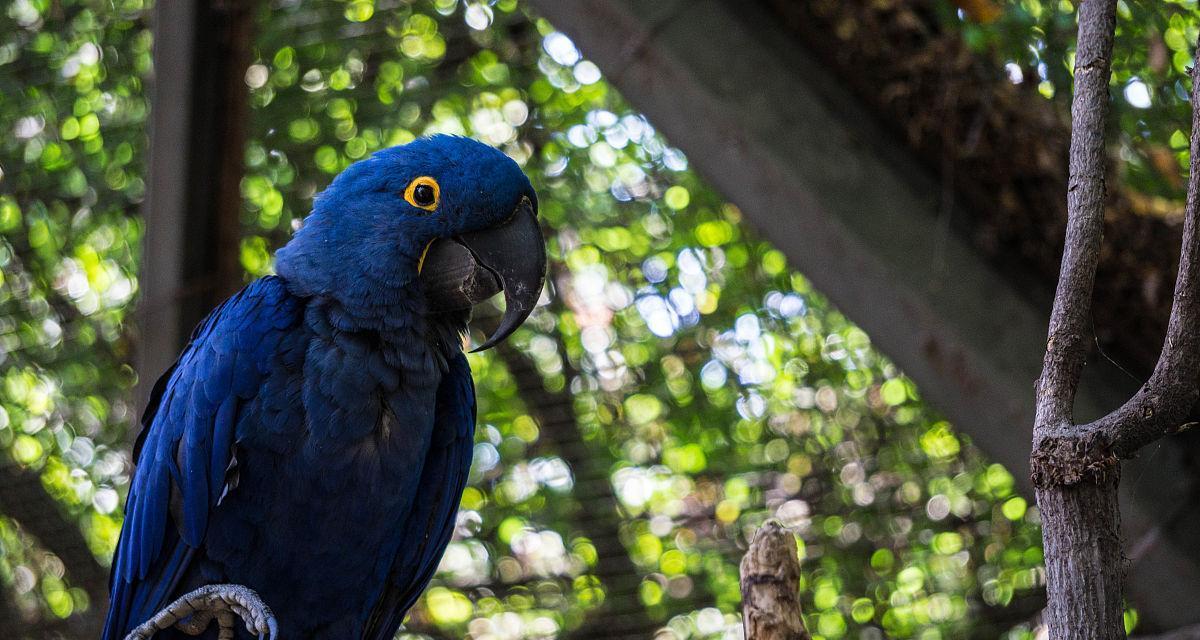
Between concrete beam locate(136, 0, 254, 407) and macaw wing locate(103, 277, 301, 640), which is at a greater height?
macaw wing locate(103, 277, 301, 640)

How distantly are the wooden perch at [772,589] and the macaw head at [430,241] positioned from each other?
627 mm

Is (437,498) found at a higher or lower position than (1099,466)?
lower

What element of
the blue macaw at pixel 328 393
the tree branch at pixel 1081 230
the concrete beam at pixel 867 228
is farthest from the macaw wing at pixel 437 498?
the tree branch at pixel 1081 230

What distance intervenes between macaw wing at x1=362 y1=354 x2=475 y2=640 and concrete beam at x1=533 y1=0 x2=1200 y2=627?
71cm

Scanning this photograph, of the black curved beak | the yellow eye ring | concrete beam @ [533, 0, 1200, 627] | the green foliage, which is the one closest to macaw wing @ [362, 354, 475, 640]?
the black curved beak

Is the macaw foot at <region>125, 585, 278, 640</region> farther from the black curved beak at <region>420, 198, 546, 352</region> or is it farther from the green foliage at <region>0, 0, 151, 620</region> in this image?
the green foliage at <region>0, 0, 151, 620</region>

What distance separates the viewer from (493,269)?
2014 mm

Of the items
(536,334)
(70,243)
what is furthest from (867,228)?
(70,243)

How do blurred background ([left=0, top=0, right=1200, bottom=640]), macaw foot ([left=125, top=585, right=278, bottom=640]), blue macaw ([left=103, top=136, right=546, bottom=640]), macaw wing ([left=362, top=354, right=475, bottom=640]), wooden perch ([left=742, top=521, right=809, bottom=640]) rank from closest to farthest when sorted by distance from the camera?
wooden perch ([left=742, top=521, right=809, bottom=640]) < macaw foot ([left=125, top=585, right=278, bottom=640]) < blue macaw ([left=103, top=136, right=546, bottom=640]) < macaw wing ([left=362, top=354, right=475, bottom=640]) < blurred background ([left=0, top=0, right=1200, bottom=640])

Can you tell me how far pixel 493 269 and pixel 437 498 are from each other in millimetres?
532

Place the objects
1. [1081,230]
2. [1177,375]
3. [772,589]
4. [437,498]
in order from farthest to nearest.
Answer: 1. [437,498]
2. [772,589]
3. [1081,230]
4. [1177,375]

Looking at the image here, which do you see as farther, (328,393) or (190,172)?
(190,172)

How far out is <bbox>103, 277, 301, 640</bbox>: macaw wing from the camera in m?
1.96

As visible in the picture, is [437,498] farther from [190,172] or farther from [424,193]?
[190,172]
